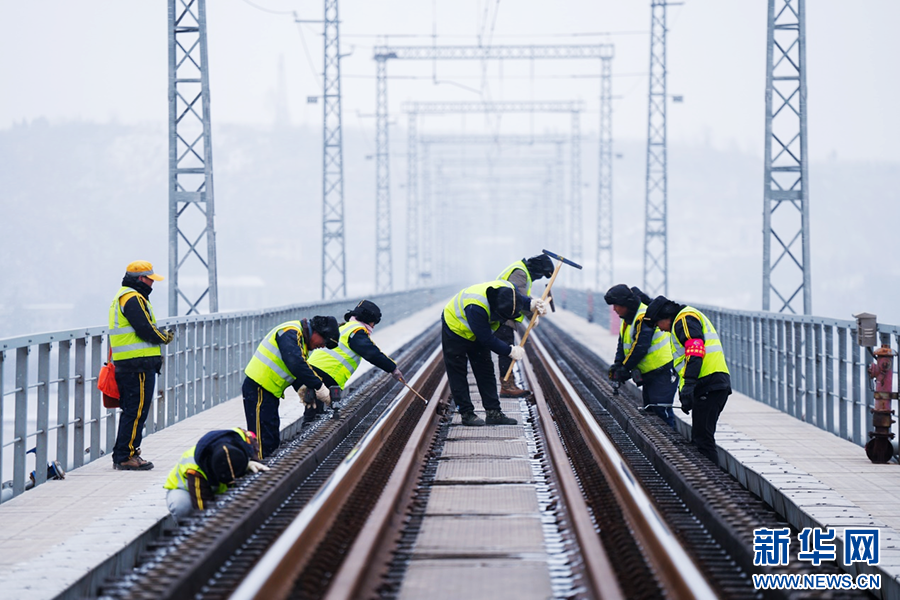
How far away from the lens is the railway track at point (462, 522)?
5238 mm

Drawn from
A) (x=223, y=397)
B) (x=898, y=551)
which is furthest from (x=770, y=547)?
(x=223, y=397)

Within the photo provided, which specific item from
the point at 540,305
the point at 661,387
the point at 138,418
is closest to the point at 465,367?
the point at 540,305

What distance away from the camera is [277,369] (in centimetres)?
925

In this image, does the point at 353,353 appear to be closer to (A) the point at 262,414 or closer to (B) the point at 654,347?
(A) the point at 262,414

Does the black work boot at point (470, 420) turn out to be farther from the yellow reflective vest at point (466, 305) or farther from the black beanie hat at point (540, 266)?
the black beanie hat at point (540, 266)

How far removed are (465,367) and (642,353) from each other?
1.79 meters

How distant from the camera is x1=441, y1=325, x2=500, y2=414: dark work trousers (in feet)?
36.2

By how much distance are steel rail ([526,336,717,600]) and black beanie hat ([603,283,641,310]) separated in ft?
3.96

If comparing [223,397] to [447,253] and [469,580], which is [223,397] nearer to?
[469,580]

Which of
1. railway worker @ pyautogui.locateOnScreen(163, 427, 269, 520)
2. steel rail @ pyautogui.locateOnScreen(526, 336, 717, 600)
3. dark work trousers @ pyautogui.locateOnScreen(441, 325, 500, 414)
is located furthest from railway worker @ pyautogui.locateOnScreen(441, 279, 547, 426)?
railway worker @ pyautogui.locateOnScreen(163, 427, 269, 520)

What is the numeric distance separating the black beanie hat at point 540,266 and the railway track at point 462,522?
1632 millimetres

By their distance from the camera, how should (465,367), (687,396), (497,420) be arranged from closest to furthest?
(687,396)
(465,367)
(497,420)

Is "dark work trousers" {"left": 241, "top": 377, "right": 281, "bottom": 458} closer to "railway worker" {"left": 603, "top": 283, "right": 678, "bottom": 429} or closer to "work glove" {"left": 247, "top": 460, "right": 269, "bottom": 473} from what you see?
"work glove" {"left": 247, "top": 460, "right": 269, "bottom": 473}

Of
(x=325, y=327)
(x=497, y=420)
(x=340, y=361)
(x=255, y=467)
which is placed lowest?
(x=497, y=420)
